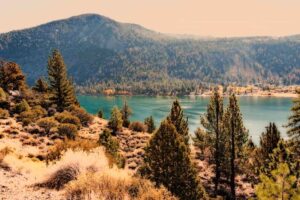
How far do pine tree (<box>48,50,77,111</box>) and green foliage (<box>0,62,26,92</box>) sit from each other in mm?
8361

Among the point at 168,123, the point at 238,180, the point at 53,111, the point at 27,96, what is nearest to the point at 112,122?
the point at 53,111

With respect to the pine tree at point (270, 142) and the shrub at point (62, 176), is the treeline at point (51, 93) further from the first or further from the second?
the shrub at point (62, 176)

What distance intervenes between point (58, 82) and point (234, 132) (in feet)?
139

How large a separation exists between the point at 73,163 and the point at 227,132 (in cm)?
3448

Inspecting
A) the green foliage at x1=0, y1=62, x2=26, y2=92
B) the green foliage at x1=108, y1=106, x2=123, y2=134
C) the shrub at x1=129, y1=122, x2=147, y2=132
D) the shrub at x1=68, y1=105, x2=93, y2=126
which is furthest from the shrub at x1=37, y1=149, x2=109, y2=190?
the shrub at x1=129, y1=122, x2=147, y2=132

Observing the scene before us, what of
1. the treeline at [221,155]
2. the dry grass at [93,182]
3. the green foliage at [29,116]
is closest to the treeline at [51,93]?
the green foliage at [29,116]

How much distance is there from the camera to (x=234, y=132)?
43.6 m

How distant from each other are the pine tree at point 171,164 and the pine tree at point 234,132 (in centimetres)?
2343

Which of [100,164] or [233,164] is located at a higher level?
[100,164]

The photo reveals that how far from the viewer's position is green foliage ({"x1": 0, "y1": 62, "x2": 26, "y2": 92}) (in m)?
73.4

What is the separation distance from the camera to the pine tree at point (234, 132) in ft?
138

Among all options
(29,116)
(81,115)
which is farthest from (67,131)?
(81,115)

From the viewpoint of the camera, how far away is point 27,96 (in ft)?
241

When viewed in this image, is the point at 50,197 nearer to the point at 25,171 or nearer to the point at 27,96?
the point at 25,171
